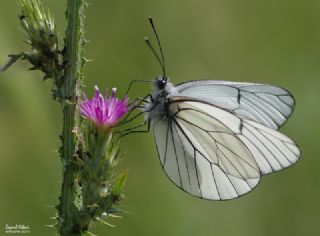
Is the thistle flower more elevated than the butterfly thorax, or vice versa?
the thistle flower

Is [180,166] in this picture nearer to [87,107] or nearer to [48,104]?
[87,107]

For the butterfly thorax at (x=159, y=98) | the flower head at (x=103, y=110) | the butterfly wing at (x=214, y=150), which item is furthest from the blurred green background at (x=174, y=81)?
the flower head at (x=103, y=110)

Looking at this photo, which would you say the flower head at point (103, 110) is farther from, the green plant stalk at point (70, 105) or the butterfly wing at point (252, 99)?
the butterfly wing at point (252, 99)

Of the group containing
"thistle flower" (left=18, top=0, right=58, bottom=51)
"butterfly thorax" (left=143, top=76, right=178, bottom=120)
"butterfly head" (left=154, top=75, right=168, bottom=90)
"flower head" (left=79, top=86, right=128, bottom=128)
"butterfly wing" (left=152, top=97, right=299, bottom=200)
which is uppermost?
"thistle flower" (left=18, top=0, right=58, bottom=51)

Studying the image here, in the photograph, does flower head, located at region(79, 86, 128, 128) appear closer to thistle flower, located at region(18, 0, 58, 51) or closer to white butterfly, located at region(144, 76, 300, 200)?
thistle flower, located at region(18, 0, 58, 51)

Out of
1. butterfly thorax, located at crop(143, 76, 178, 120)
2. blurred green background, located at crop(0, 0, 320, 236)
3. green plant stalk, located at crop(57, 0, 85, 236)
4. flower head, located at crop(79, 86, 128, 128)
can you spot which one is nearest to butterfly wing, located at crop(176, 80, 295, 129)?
butterfly thorax, located at crop(143, 76, 178, 120)

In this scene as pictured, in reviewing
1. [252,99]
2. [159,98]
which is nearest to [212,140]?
[252,99]

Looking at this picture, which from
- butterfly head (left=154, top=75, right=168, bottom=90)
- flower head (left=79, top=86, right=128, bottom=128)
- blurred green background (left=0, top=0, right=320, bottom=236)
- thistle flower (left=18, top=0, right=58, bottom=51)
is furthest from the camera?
blurred green background (left=0, top=0, right=320, bottom=236)

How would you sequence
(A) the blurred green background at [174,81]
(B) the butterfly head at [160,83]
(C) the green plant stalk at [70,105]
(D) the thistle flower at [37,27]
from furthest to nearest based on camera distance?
(A) the blurred green background at [174,81] < (B) the butterfly head at [160,83] < (D) the thistle flower at [37,27] < (C) the green plant stalk at [70,105]
